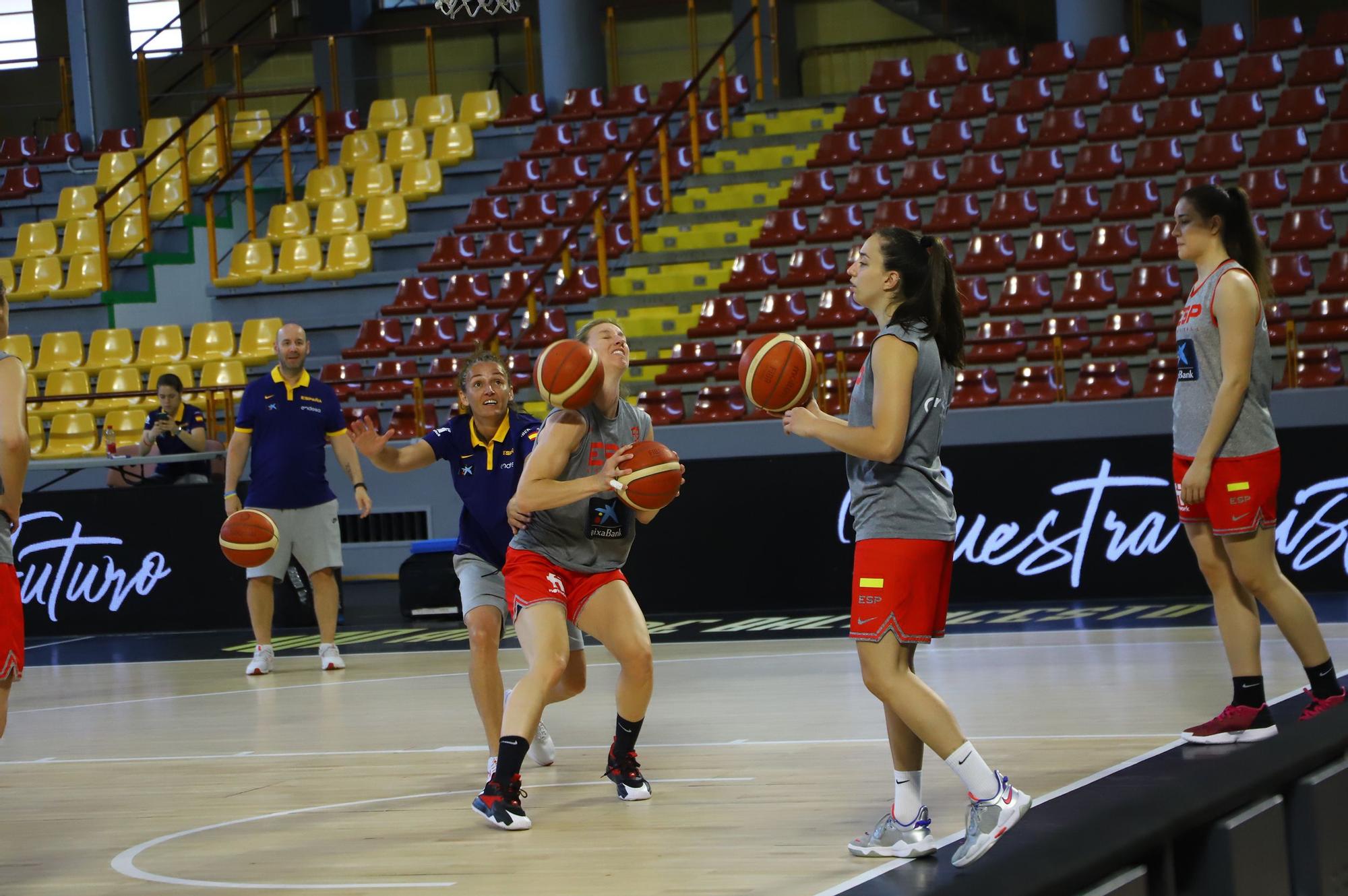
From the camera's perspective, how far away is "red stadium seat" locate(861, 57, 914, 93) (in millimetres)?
18734

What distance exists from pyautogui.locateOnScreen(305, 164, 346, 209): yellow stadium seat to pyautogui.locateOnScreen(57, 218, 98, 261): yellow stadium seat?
262cm

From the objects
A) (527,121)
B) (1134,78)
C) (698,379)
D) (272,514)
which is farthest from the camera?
(527,121)

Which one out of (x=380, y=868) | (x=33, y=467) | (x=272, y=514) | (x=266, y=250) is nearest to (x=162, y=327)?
(x=266, y=250)

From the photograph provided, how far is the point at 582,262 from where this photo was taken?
675 inches

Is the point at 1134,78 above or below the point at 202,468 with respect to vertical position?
above

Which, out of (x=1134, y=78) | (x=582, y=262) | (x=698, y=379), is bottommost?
(x=698, y=379)

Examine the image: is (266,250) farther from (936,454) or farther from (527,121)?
(936,454)

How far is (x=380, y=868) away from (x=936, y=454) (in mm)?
1958

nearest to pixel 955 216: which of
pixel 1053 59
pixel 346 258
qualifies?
pixel 1053 59

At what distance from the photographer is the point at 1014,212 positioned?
15594 millimetres

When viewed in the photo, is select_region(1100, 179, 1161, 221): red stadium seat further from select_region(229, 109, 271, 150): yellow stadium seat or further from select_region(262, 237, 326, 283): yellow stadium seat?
select_region(229, 109, 271, 150): yellow stadium seat

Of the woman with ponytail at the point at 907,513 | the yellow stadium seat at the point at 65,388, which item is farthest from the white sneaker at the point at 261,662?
the yellow stadium seat at the point at 65,388

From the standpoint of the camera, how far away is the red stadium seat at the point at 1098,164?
51.7 ft

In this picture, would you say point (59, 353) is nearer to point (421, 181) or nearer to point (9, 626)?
point (421, 181)
